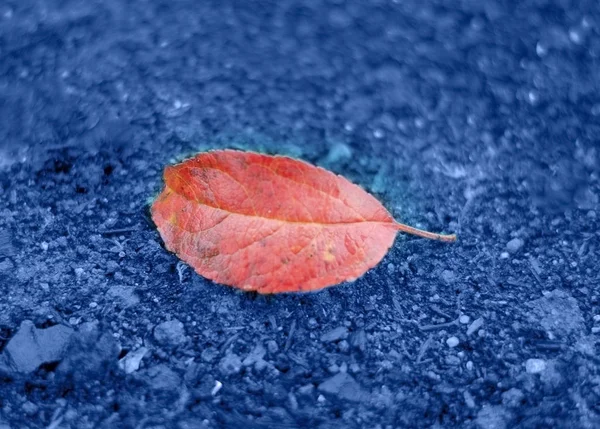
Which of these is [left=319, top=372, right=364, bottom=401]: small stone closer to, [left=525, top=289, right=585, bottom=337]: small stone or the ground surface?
the ground surface

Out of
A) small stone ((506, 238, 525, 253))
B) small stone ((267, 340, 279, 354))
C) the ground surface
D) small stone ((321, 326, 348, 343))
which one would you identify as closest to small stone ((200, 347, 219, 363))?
the ground surface

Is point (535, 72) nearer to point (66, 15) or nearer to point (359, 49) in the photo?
point (359, 49)

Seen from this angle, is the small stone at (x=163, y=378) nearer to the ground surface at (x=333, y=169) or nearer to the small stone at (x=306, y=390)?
the ground surface at (x=333, y=169)

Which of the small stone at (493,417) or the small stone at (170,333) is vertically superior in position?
the small stone at (170,333)

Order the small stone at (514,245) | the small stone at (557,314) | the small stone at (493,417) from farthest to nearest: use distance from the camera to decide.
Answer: the small stone at (514,245) → the small stone at (557,314) → the small stone at (493,417)

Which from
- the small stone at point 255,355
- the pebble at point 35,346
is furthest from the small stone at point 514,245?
the pebble at point 35,346

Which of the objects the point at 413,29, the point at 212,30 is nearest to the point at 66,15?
the point at 212,30
